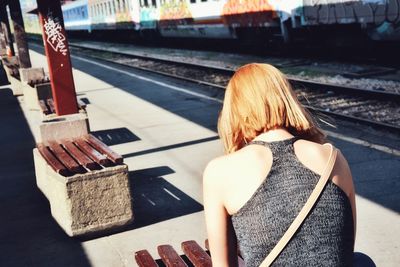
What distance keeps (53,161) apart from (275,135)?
307 cm

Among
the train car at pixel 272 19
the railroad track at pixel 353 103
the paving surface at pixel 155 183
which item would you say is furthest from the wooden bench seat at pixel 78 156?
the train car at pixel 272 19

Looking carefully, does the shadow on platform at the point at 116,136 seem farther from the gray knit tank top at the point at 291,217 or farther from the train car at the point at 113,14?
the train car at the point at 113,14

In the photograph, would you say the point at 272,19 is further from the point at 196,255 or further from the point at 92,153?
the point at 196,255

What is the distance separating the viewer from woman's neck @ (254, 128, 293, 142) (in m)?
1.74

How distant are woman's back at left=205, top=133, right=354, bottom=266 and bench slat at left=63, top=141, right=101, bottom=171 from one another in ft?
8.62

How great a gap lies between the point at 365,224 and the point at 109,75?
535 inches

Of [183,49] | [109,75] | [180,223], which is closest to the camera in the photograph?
[180,223]

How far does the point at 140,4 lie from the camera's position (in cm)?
2778

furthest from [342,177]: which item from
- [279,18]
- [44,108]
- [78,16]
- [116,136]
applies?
[78,16]

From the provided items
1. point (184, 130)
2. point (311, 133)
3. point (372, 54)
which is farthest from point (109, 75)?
point (311, 133)

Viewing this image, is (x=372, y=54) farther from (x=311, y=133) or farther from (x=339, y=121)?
(x=311, y=133)

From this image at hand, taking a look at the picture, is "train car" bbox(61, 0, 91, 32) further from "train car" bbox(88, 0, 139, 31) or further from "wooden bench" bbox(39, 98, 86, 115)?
"wooden bench" bbox(39, 98, 86, 115)

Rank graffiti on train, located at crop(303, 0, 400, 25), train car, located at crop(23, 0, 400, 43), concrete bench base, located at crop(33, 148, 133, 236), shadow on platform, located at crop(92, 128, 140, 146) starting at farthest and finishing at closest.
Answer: train car, located at crop(23, 0, 400, 43)
graffiti on train, located at crop(303, 0, 400, 25)
shadow on platform, located at crop(92, 128, 140, 146)
concrete bench base, located at crop(33, 148, 133, 236)

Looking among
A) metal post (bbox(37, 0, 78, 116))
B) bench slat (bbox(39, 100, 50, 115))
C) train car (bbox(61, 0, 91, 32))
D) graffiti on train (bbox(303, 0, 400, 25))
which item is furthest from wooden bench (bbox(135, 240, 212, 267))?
train car (bbox(61, 0, 91, 32))
